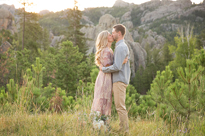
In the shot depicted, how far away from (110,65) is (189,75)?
2.14 m

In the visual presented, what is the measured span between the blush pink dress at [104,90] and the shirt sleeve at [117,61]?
6.5 inches

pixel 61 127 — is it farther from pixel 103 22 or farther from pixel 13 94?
pixel 103 22

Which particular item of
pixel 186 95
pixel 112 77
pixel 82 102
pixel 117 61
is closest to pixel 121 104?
pixel 112 77

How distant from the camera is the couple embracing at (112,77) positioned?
2.99m

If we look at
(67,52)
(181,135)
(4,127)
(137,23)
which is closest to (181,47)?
(67,52)

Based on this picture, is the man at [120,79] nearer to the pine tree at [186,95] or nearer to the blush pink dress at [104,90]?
the blush pink dress at [104,90]

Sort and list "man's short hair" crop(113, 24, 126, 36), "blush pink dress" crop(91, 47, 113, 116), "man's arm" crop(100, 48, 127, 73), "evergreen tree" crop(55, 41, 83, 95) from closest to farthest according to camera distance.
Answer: "man's arm" crop(100, 48, 127, 73)
"blush pink dress" crop(91, 47, 113, 116)
"man's short hair" crop(113, 24, 126, 36)
"evergreen tree" crop(55, 41, 83, 95)

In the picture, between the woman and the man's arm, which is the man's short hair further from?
the man's arm

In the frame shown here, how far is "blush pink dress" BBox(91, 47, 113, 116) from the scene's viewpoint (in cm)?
306

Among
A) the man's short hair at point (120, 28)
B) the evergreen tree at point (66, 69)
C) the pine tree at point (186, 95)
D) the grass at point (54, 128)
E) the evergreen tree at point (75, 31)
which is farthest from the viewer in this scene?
the evergreen tree at point (75, 31)

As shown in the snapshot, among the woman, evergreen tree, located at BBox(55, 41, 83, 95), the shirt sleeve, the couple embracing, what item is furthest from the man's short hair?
evergreen tree, located at BBox(55, 41, 83, 95)

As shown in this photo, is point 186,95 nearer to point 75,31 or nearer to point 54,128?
point 54,128

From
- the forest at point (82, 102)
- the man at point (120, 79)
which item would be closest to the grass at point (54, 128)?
the forest at point (82, 102)

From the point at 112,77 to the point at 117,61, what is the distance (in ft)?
1.25
